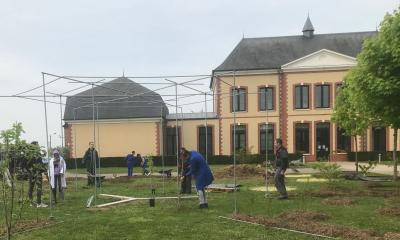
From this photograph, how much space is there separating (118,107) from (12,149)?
38317 millimetres

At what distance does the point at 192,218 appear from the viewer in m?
11.8

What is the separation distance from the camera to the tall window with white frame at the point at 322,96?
1743 inches

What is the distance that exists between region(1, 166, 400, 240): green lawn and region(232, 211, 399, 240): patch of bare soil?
0.34m

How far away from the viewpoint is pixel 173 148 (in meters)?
47.0

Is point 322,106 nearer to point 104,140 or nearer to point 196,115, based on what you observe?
point 196,115

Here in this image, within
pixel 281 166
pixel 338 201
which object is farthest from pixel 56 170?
pixel 338 201

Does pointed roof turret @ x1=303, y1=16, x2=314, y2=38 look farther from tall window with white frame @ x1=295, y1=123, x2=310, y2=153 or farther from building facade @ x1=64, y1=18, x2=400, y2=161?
tall window with white frame @ x1=295, y1=123, x2=310, y2=153

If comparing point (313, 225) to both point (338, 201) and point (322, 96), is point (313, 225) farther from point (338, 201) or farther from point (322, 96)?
point (322, 96)

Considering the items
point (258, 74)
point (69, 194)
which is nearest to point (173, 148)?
point (258, 74)

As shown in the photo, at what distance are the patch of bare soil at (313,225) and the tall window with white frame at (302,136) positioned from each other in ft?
109

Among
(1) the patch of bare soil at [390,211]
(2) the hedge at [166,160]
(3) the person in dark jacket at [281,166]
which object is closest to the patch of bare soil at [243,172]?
(3) the person in dark jacket at [281,166]

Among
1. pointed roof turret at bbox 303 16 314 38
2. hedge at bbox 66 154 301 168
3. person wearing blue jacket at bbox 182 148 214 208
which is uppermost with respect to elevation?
pointed roof turret at bbox 303 16 314 38

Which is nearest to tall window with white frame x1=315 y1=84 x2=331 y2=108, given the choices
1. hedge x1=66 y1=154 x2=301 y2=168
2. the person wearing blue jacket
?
hedge x1=66 y1=154 x2=301 y2=168

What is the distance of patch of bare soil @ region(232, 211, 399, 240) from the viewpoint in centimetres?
934
